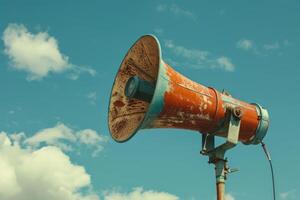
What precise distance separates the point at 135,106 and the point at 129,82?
2.00 ft

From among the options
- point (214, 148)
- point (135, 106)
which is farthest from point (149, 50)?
point (214, 148)

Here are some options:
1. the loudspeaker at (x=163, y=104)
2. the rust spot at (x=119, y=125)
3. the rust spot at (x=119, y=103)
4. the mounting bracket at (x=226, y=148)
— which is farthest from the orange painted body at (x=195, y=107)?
the rust spot at (x=119, y=103)

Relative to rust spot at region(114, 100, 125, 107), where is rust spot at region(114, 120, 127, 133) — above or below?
below

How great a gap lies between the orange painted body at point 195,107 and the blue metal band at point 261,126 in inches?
8.6

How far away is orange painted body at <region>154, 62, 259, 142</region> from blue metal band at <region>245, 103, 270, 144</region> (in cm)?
22

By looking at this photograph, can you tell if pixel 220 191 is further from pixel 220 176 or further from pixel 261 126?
pixel 261 126

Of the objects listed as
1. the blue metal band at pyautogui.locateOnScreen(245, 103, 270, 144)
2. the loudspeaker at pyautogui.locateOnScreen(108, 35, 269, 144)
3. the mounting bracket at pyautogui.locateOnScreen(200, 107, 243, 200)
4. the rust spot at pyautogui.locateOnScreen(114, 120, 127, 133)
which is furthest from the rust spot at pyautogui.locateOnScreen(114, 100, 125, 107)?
the blue metal band at pyautogui.locateOnScreen(245, 103, 270, 144)

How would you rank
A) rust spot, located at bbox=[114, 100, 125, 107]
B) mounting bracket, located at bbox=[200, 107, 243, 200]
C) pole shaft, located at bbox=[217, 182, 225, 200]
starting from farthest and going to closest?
rust spot, located at bbox=[114, 100, 125, 107] → mounting bracket, located at bbox=[200, 107, 243, 200] → pole shaft, located at bbox=[217, 182, 225, 200]

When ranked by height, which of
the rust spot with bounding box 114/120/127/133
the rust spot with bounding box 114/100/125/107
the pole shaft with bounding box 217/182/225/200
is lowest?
the pole shaft with bounding box 217/182/225/200

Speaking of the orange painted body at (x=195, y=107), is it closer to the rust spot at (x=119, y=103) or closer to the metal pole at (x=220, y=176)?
the metal pole at (x=220, y=176)

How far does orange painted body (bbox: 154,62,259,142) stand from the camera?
7996mm

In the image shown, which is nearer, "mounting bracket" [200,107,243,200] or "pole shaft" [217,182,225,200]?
"pole shaft" [217,182,225,200]

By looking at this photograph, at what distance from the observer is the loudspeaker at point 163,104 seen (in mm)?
7914

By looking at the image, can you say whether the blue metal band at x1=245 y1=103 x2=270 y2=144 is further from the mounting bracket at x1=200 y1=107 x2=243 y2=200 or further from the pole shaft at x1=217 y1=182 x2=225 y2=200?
the pole shaft at x1=217 y1=182 x2=225 y2=200
